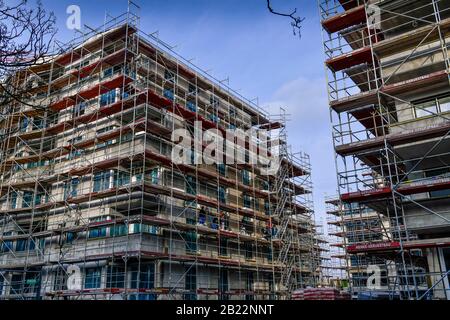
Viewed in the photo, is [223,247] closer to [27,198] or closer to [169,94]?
[169,94]

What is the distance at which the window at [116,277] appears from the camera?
1941 centimetres

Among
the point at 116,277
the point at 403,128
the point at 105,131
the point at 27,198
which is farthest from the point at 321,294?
the point at 27,198

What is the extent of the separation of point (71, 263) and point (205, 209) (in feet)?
26.2

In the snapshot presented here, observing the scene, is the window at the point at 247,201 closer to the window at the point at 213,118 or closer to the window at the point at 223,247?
the window at the point at 223,247

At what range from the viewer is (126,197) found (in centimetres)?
2052

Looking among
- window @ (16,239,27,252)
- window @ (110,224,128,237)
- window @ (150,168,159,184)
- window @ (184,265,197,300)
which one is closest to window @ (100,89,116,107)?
window @ (150,168,159,184)

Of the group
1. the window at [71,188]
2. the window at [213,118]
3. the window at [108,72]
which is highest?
the window at [108,72]

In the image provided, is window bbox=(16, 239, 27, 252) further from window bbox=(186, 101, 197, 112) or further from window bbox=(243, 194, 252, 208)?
window bbox=(243, 194, 252, 208)

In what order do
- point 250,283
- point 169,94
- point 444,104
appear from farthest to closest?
point 250,283, point 169,94, point 444,104

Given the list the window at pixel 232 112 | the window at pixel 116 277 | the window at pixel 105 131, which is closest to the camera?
the window at pixel 116 277

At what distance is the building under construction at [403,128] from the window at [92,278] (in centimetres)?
1231

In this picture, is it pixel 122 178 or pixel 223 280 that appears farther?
pixel 223 280

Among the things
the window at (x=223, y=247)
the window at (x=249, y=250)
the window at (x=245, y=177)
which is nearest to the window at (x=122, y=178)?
the window at (x=223, y=247)

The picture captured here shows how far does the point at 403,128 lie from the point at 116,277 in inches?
582
